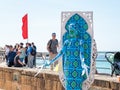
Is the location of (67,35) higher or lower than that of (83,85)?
higher

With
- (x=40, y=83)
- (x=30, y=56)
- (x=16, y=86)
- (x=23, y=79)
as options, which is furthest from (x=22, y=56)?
(x=40, y=83)

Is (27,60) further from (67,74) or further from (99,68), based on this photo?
(67,74)

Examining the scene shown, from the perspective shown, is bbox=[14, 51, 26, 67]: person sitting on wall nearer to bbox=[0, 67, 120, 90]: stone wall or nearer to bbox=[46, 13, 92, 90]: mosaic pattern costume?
bbox=[0, 67, 120, 90]: stone wall

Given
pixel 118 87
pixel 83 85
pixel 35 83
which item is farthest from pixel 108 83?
pixel 35 83

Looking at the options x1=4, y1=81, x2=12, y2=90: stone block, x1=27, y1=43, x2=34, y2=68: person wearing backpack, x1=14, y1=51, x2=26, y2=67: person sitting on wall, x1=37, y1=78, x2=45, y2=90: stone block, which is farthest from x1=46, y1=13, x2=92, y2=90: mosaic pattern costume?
x1=27, y1=43, x2=34, y2=68: person wearing backpack

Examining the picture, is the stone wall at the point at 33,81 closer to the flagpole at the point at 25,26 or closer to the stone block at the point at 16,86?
the stone block at the point at 16,86

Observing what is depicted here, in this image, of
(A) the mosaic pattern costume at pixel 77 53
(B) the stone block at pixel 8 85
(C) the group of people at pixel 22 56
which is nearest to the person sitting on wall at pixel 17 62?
(C) the group of people at pixel 22 56

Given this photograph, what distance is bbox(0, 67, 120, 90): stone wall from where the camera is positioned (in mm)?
8570

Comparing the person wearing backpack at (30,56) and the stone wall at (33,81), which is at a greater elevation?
the person wearing backpack at (30,56)

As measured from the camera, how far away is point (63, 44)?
5844 mm

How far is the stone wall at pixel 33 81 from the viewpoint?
28.1ft

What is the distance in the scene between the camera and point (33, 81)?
12281 mm

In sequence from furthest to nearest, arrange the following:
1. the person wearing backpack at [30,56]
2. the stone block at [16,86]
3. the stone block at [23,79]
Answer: the person wearing backpack at [30,56]
the stone block at [16,86]
the stone block at [23,79]

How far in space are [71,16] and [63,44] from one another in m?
0.41
